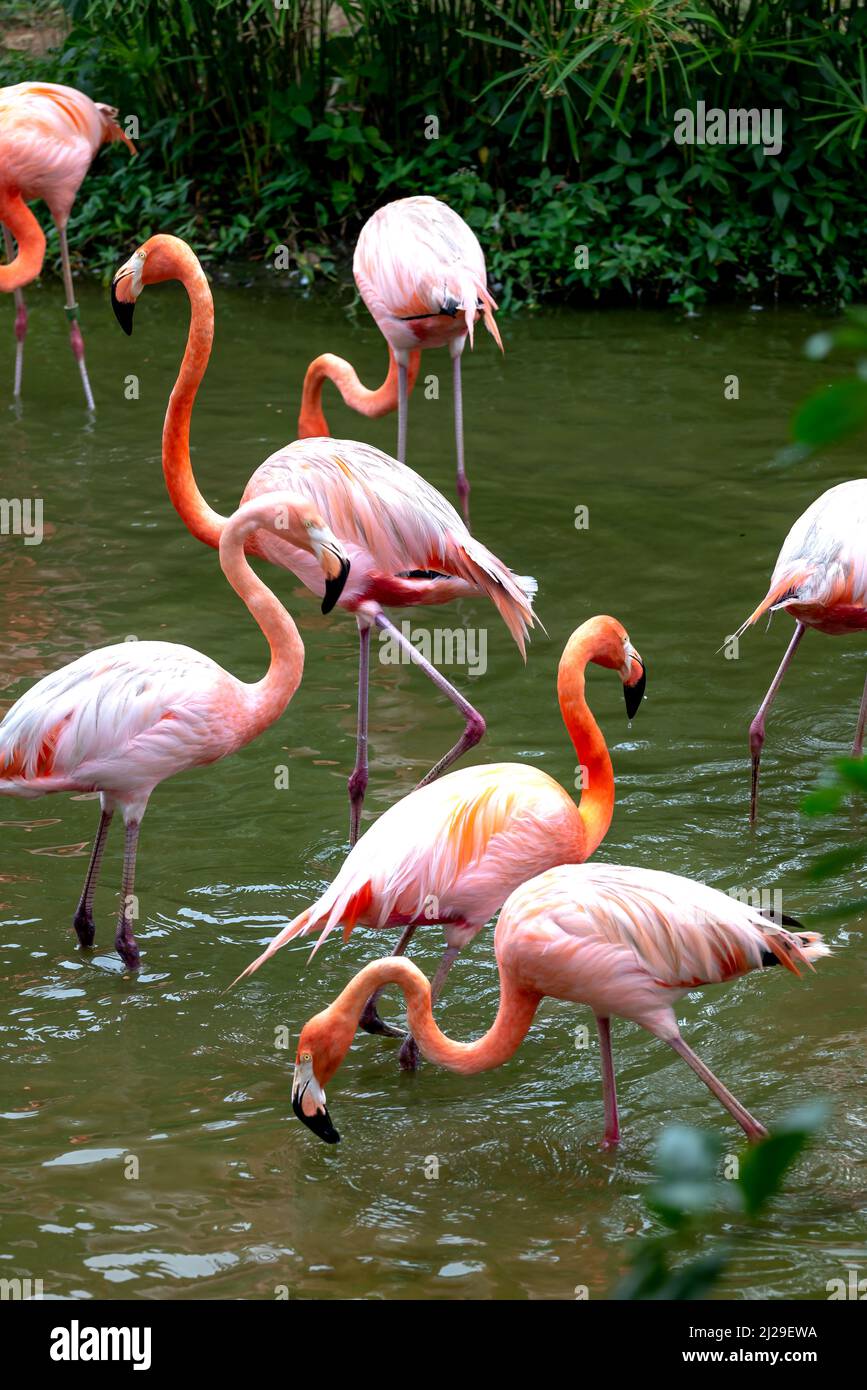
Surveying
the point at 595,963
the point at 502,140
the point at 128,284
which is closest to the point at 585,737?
the point at 595,963

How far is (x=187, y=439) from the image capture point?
463 cm

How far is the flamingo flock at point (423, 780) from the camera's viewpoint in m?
3.03

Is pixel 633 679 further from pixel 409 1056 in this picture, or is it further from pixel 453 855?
pixel 409 1056

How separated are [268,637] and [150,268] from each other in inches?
56.8

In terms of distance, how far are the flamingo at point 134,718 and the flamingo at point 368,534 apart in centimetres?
51

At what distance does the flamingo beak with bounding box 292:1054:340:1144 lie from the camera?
2979 mm

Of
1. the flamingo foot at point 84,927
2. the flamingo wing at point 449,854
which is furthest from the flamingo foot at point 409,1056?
the flamingo foot at point 84,927

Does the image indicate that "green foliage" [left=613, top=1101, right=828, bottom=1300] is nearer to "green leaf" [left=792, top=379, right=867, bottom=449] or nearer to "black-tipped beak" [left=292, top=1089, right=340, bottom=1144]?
"green leaf" [left=792, top=379, right=867, bottom=449]

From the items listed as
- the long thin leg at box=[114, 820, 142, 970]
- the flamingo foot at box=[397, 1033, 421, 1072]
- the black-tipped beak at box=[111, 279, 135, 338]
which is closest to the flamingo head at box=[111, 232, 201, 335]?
the black-tipped beak at box=[111, 279, 135, 338]

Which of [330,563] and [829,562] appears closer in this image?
[330,563]

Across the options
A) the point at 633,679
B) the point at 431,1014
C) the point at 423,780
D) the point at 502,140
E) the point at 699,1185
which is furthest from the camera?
the point at 502,140

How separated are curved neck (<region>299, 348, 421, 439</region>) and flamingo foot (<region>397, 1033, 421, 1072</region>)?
3.04 meters
